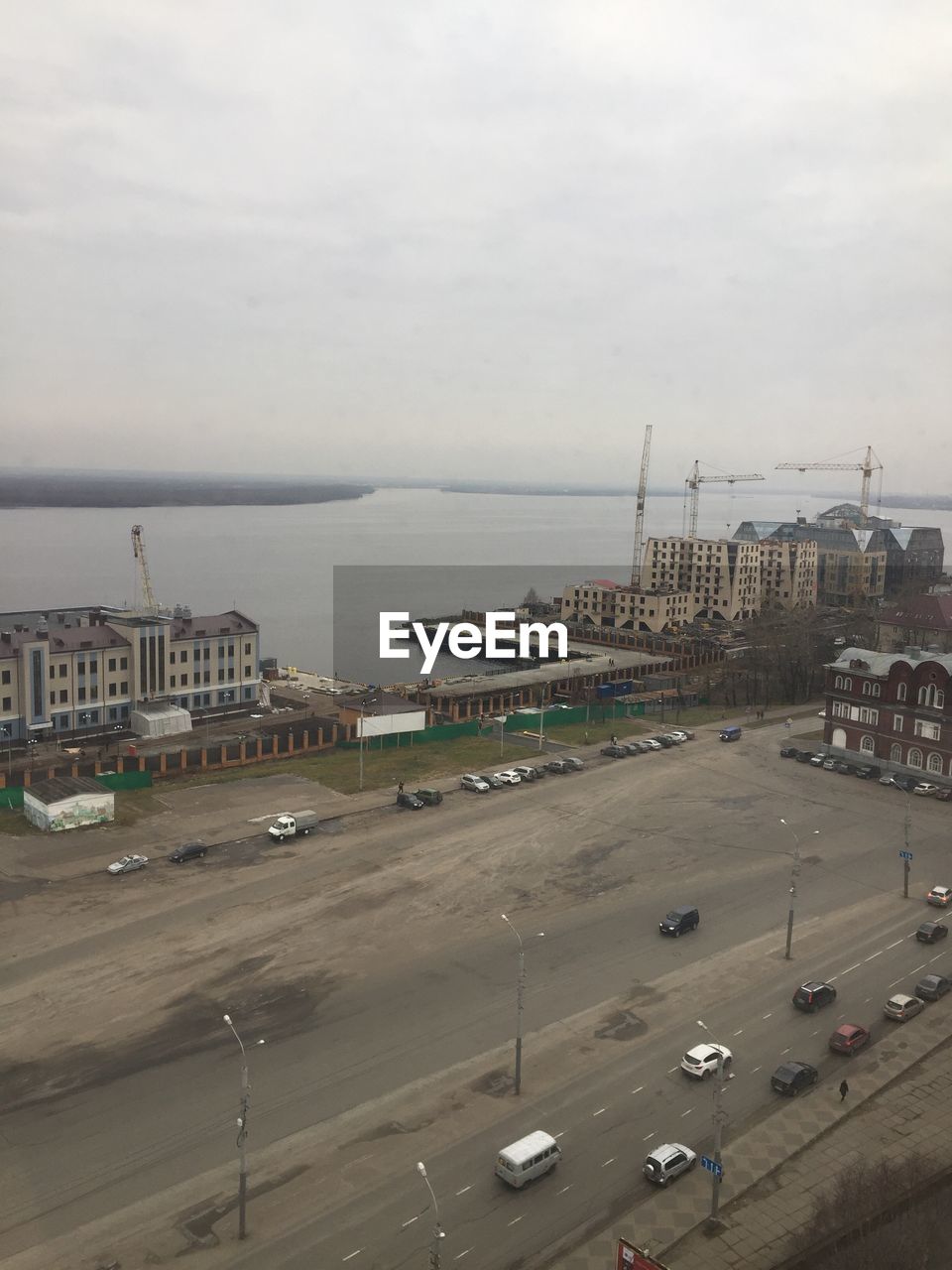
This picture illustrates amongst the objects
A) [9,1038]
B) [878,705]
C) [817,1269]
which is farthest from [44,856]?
[878,705]

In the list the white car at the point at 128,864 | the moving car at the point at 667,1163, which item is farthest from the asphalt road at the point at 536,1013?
the white car at the point at 128,864

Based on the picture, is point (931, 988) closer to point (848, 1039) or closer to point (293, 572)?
point (848, 1039)

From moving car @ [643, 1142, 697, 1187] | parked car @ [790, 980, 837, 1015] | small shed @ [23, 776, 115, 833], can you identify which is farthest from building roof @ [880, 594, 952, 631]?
moving car @ [643, 1142, 697, 1187]

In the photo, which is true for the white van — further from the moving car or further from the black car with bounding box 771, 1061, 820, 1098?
the black car with bounding box 771, 1061, 820, 1098

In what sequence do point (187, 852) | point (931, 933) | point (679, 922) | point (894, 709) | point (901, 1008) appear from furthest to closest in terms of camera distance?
point (894, 709)
point (187, 852)
point (679, 922)
point (931, 933)
point (901, 1008)

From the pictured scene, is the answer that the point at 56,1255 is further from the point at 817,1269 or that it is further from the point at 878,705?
the point at 878,705

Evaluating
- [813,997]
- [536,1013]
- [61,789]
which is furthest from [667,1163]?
[61,789]

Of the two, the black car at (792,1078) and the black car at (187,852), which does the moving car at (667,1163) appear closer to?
the black car at (792,1078)
